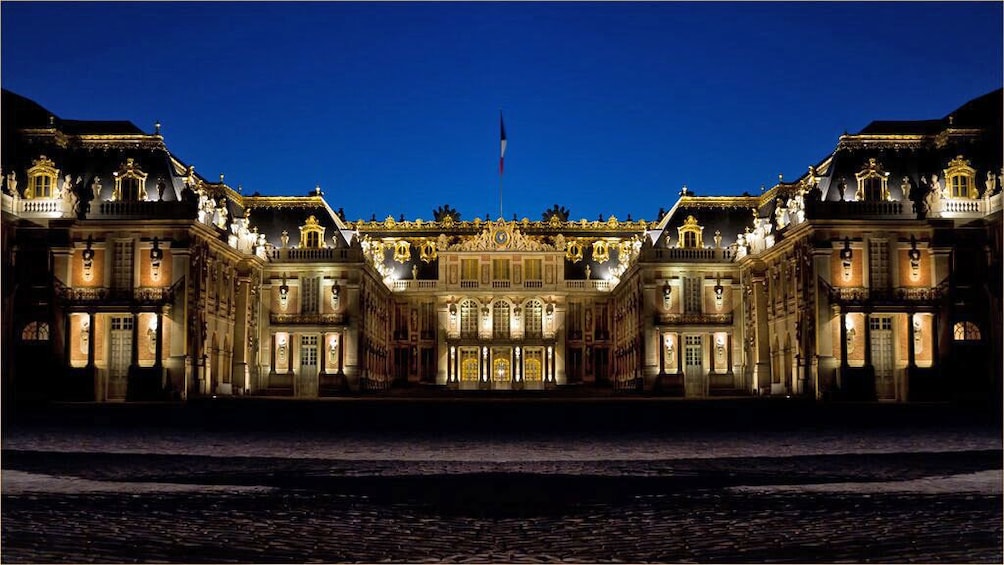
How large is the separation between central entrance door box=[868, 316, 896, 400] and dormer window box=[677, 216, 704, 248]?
2002 centimetres

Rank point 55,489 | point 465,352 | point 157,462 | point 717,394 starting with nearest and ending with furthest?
1. point 55,489
2. point 157,462
3. point 717,394
4. point 465,352

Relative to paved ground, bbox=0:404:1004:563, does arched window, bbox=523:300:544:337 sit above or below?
above

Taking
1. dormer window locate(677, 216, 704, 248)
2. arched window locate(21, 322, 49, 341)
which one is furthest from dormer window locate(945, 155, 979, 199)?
arched window locate(21, 322, 49, 341)

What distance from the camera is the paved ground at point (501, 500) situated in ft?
28.7

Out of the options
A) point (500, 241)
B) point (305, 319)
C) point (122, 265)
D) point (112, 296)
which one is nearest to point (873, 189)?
point (305, 319)

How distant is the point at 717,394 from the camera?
65.2 metres

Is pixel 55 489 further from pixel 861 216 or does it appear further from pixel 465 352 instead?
pixel 465 352

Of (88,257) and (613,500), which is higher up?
(88,257)

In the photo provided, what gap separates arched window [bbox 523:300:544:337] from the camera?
82625mm

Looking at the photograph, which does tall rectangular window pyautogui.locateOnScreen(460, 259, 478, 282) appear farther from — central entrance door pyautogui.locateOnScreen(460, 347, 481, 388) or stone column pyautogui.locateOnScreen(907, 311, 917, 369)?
stone column pyautogui.locateOnScreen(907, 311, 917, 369)

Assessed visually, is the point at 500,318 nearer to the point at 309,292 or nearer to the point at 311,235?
the point at 311,235

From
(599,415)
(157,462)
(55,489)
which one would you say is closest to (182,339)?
(599,415)

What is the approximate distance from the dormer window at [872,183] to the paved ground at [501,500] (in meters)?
31.9

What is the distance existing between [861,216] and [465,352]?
36947 mm
